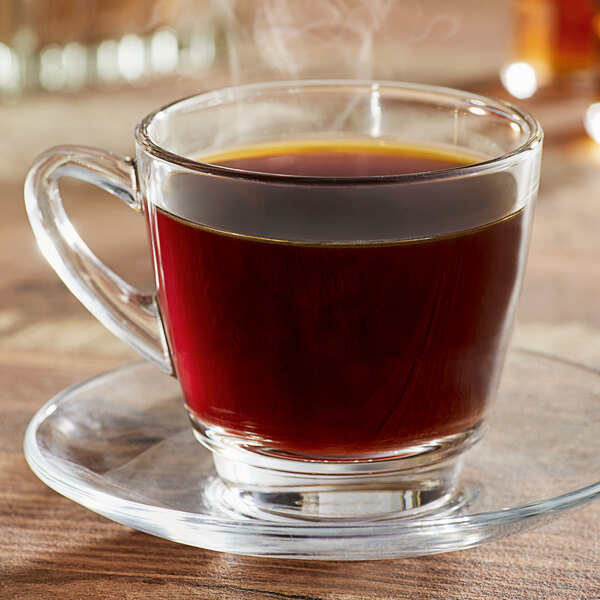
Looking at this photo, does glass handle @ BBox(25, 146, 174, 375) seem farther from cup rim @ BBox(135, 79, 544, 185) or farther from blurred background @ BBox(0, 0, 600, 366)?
blurred background @ BBox(0, 0, 600, 366)

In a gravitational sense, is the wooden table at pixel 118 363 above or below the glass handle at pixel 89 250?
below

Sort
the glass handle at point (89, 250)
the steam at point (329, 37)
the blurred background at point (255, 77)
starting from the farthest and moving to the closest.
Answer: the steam at point (329, 37) → the blurred background at point (255, 77) → the glass handle at point (89, 250)

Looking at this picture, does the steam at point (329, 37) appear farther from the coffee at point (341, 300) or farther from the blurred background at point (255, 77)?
the coffee at point (341, 300)

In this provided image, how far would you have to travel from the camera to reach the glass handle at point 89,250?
565 millimetres

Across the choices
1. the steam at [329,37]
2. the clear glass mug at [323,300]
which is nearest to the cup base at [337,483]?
the clear glass mug at [323,300]

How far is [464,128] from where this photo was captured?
1.95 feet

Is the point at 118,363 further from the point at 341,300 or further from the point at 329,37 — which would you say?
the point at 329,37

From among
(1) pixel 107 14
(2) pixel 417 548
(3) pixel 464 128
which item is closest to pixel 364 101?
(3) pixel 464 128

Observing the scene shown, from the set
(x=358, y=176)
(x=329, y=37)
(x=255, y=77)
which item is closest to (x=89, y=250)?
(x=358, y=176)

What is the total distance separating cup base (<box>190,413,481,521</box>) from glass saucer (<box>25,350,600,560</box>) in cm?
1

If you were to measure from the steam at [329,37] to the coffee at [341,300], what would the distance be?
3.77 ft

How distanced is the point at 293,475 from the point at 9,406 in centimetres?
24

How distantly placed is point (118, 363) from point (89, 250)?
18cm

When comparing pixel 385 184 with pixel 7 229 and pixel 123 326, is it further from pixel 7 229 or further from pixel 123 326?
pixel 7 229
